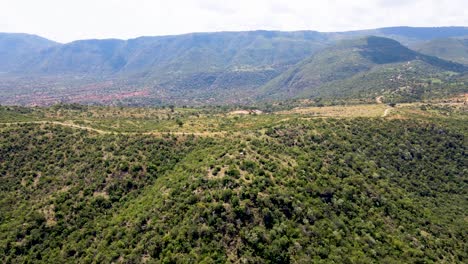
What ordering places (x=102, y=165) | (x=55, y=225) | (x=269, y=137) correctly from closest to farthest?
(x=55, y=225) → (x=102, y=165) → (x=269, y=137)

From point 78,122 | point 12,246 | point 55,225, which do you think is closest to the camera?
point 12,246

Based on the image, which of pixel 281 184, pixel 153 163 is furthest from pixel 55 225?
pixel 281 184

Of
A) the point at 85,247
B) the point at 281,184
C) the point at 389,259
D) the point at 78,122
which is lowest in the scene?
the point at 389,259

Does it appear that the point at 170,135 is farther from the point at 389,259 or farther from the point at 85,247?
the point at 389,259

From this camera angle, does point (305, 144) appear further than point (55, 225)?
Yes

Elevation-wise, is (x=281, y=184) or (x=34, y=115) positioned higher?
(x=34, y=115)

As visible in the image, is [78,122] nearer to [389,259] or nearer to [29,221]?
[29,221]

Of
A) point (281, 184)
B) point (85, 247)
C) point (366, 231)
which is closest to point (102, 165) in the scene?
point (85, 247)
